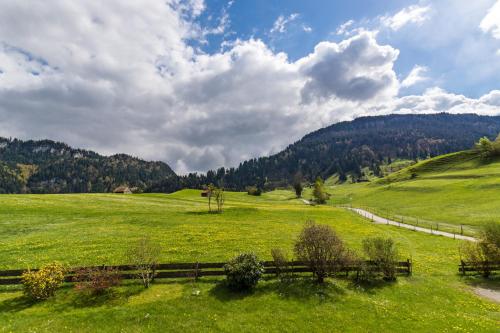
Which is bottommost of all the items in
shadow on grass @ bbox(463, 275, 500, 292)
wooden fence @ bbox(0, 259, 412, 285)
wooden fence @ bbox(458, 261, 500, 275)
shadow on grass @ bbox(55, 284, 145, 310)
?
shadow on grass @ bbox(463, 275, 500, 292)

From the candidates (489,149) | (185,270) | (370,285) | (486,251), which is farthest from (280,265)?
(489,149)

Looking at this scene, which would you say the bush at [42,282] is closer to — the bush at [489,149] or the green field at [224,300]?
the green field at [224,300]

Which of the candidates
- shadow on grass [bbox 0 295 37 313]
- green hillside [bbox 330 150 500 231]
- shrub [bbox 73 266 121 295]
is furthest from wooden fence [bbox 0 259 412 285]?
green hillside [bbox 330 150 500 231]

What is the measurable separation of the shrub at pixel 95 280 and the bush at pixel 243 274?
1087 centimetres

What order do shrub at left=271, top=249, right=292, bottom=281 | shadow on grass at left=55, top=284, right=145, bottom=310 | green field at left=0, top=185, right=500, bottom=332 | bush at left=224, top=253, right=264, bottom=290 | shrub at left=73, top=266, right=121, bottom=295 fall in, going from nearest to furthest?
green field at left=0, top=185, right=500, bottom=332, shadow on grass at left=55, top=284, right=145, bottom=310, shrub at left=73, top=266, right=121, bottom=295, bush at left=224, top=253, right=264, bottom=290, shrub at left=271, top=249, right=292, bottom=281

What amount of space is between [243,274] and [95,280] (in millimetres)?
13674

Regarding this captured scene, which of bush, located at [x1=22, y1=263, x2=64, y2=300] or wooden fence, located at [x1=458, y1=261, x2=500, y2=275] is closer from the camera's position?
bush, located at [x1=22, y1=263, x2=64, y2=300]

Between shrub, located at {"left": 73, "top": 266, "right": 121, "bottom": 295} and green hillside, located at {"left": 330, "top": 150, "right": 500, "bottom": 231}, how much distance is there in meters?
70.6

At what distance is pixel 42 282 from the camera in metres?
24.8

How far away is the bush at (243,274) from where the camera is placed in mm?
27156

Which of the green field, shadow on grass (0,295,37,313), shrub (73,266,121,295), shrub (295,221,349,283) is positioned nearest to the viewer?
the green field

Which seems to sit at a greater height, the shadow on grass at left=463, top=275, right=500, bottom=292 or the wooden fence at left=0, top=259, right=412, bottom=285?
the wooden fence at left=0, top=259, right=412, bottom=285

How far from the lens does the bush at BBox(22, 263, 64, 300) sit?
80.8ft

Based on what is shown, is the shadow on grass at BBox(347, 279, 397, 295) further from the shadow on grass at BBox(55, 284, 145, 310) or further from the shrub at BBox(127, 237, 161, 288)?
the shadow on grass at BBox(55, 284, 145, 310)
